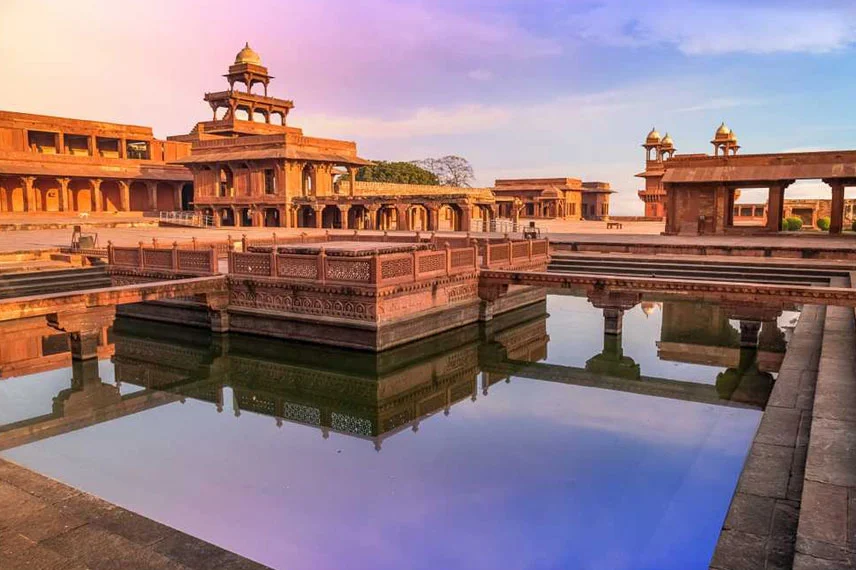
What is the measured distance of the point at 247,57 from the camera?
5244 cm

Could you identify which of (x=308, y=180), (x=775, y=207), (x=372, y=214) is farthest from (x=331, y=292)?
(x=308, y=180)

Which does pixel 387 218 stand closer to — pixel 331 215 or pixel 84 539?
pixel 331 215

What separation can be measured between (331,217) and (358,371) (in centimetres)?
3234

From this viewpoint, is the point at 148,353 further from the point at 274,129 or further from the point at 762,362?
the point at 274,129

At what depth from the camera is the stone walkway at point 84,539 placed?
449 cm

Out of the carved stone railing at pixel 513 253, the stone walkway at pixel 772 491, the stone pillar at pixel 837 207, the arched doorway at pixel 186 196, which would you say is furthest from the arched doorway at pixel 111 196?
the stone walkway at pixel 772 491

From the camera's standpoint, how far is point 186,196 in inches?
2032

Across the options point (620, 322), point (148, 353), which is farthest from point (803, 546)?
point (148, 353)

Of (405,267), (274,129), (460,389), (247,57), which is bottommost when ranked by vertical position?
(460,389)

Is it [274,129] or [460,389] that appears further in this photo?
[274,129]

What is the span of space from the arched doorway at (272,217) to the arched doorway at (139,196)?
11461 millimetres

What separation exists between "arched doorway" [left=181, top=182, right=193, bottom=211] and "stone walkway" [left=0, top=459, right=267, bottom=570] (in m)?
48.4

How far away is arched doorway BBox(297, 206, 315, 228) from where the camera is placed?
43.1m

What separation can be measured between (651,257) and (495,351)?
411 inches
